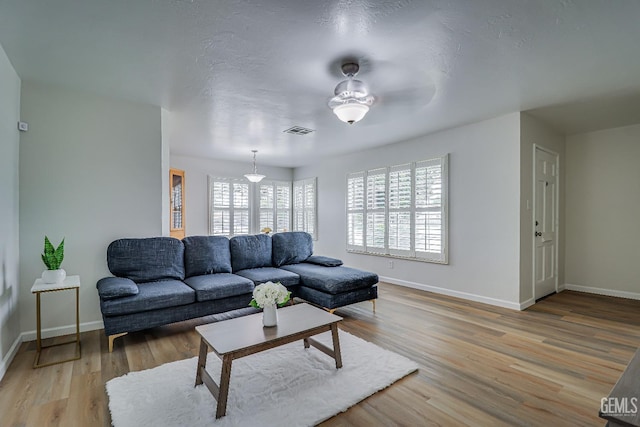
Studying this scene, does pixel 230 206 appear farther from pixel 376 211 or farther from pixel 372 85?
pixel 372 85

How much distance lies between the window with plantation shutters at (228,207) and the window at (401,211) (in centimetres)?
258

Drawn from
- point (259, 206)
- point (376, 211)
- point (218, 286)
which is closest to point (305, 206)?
point (259, 206)

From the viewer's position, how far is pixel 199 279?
363 cm

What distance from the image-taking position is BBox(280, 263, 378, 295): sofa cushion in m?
3.66

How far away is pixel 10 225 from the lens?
2.74 m

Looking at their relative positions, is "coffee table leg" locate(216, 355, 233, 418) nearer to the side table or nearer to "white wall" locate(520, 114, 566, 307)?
the side table

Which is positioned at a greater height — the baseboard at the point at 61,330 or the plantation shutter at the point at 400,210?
the plantation shutter at the point at 400,210

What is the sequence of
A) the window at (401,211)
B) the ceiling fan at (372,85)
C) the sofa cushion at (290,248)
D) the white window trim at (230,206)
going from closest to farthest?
the ceiling fan at (372,85)
the sofa cushion at (290,248)
the window at (401,211)
the white window trim at (230,206)

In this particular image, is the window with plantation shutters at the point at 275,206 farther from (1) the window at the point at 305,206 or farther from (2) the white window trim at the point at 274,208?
(1) the window at the point at 305,206

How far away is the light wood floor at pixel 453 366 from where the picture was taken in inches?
76.3

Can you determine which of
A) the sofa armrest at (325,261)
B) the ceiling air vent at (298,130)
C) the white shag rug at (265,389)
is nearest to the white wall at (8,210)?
the white shag rug at (265,389)

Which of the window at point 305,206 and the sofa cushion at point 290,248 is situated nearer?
the sofa cushion at point 290,248

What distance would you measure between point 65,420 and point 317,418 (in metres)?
1.50

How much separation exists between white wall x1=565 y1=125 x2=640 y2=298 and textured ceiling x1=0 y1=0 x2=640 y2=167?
0.75 metres
